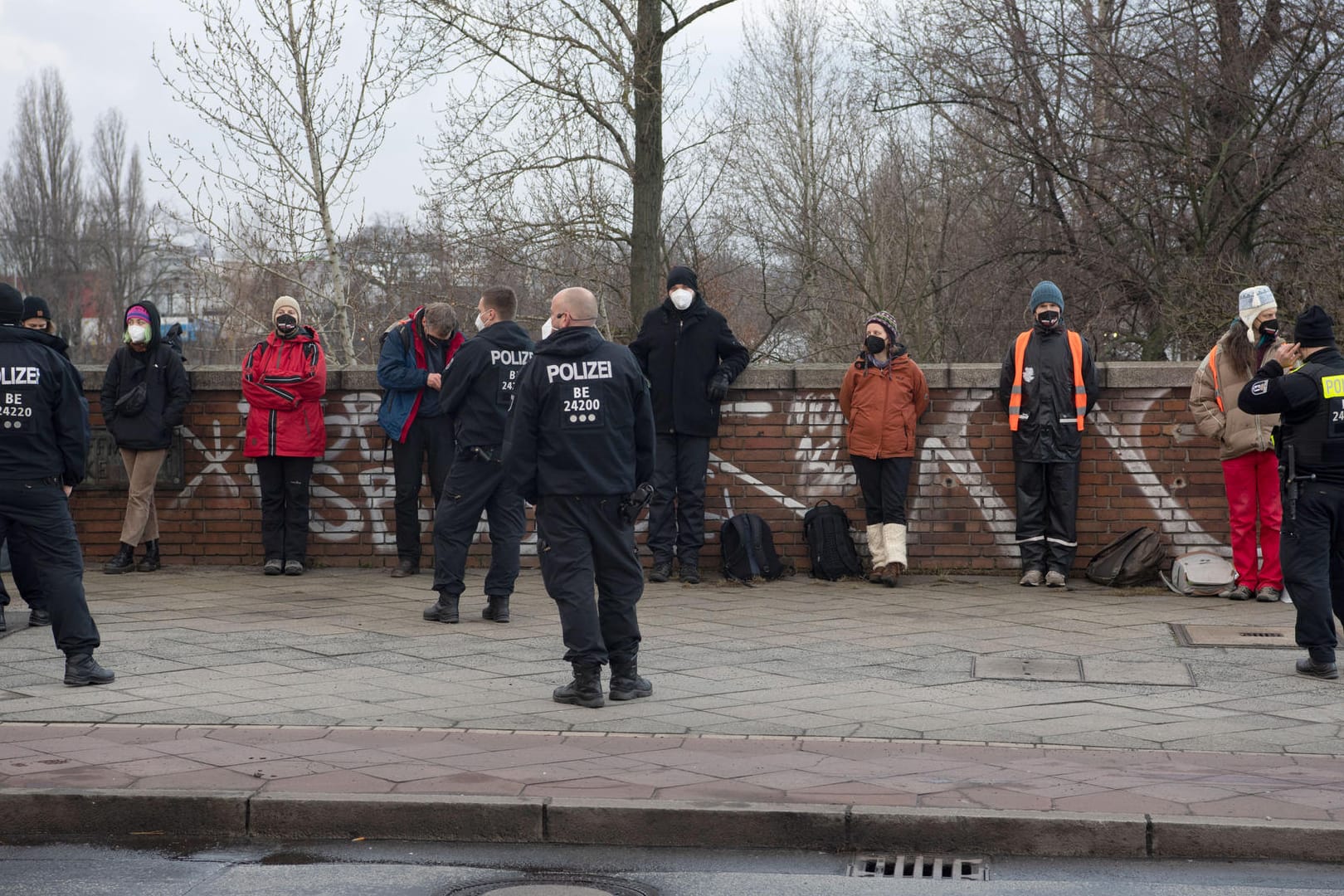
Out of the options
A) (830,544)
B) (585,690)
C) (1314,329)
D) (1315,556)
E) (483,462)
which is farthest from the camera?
(830,544)

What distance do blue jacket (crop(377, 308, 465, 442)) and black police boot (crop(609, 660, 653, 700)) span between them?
4437 mm

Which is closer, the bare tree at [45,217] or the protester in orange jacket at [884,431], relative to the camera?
the protester in orange jacket at [884,431]

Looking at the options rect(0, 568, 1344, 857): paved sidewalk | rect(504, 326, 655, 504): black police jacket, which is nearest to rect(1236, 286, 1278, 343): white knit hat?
rect(0, 568, 1344, 857): paved sidewalk

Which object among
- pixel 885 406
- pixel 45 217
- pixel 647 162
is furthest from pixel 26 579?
Result: pixel 45 217

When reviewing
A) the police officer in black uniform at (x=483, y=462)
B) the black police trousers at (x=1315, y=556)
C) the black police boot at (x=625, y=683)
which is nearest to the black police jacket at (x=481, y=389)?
the police officer in black uniform at (x=483, y=462)

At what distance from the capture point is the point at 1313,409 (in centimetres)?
782

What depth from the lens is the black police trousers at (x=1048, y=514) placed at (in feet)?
37.2

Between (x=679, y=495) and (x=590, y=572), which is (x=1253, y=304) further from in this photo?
(x=590, y=572)

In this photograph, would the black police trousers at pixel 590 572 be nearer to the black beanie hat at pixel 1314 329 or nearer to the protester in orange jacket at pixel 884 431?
the black beanie hat at pixel 1314 329

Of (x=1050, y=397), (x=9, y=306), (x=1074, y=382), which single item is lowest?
(x=1050, y=397)

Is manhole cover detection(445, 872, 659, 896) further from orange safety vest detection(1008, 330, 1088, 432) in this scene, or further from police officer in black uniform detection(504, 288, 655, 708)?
orange safety vest detection(1008, 330, 1088, 432)

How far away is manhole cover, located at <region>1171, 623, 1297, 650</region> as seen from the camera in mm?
8805

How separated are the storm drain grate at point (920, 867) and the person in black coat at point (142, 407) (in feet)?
27.3

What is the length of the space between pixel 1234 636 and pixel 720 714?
3754mm
